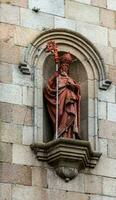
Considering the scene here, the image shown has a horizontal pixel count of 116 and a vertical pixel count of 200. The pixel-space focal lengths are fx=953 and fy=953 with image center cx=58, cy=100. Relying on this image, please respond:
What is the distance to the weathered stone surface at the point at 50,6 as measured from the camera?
15195mm

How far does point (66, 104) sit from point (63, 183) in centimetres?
122

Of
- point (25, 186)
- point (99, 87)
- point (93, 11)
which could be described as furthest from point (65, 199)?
point (93, 11)

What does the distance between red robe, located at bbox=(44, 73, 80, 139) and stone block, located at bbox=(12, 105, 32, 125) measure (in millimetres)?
390

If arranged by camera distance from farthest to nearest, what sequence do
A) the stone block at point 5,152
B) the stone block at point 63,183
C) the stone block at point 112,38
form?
the stone block at point 112,38 < the stone block at point 63,183 < the stone block at point 5,152

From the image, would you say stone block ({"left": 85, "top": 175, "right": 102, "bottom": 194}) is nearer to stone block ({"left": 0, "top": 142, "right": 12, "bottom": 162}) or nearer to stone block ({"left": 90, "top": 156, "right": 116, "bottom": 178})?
stone block ({"left": 90, "top": 156, "right": 116, "bottom": 178})

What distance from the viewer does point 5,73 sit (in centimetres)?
1457

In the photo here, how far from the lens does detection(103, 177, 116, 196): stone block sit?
1470cm

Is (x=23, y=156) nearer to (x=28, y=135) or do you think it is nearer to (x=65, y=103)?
(x=28, y=135)

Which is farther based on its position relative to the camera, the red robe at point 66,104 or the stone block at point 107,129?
the stone block at point 107,129

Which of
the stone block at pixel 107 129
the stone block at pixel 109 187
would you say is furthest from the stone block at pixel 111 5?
the stone block at pixel 109 187

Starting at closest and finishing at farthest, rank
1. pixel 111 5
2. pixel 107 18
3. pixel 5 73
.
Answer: pixel 5 73 < pixel 107 18 < pixel 111 5

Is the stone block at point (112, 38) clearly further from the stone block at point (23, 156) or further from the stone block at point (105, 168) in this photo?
the stone block at point (23, 156)

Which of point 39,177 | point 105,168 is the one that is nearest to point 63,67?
point 105,168

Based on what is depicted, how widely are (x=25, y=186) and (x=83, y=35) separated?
2778 mm
